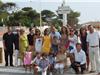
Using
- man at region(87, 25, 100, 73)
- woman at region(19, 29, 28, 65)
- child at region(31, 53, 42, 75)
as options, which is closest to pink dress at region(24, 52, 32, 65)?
child at region(31, 53, 42, 75)

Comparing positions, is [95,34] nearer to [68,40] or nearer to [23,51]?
[68,40]

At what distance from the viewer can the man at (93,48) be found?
14.2 m

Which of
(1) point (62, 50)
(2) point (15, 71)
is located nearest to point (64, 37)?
(1) point (62, 50)

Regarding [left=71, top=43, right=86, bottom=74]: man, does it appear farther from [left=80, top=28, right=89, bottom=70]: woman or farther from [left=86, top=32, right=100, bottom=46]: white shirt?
[left=80, top=28, right=89, bottom=70]: woman

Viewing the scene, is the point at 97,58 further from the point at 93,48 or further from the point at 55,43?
the point at 55,43

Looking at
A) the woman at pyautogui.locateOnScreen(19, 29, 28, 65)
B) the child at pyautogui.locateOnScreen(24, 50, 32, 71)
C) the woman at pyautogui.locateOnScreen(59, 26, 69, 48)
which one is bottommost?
the child at pyautogui.locateOnScreen(24, 50, 32, 71)

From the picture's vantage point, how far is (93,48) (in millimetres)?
14289

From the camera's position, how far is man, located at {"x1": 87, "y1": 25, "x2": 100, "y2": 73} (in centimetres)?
1421

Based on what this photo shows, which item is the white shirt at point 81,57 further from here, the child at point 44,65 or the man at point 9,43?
the man at point 9,43

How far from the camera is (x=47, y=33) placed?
46.8 feet

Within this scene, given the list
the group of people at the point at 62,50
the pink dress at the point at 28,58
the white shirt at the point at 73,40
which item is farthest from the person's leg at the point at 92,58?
the pink dress at the point at 28,58

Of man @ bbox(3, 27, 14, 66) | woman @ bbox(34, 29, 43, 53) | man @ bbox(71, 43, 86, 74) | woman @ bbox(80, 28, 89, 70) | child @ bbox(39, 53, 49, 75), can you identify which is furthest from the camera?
man @ bbox(3, 27, 14, 66)

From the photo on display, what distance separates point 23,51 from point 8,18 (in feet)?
255

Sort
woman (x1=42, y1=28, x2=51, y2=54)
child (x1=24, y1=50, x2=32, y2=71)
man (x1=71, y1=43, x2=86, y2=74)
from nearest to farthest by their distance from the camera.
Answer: man (x1=71, y1=43, x2=86, y2=74) → woman (x1=42, y1=28, x2=51, y2=54) → child (x1=24, y1=50, x2=32, y2=71)
